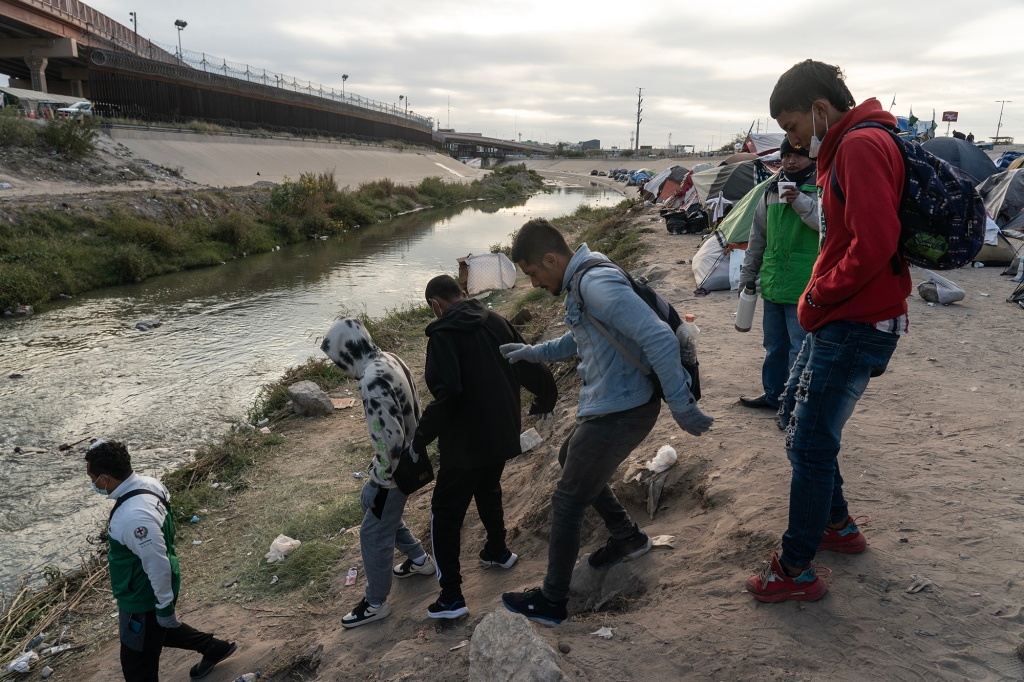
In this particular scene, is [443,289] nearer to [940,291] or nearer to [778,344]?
[778,344]

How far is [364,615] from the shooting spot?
3.46 meters

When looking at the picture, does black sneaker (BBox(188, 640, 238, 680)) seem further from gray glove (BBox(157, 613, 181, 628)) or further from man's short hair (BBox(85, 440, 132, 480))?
man's short hair (BBox(85, 440, 132, 480))

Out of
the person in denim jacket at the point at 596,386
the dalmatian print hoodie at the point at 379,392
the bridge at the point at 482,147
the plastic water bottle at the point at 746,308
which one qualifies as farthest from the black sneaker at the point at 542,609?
the bridge at the point at 482,147

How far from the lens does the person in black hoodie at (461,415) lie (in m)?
3.00

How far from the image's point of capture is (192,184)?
2528cm

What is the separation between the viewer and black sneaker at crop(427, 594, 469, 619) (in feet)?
10.3

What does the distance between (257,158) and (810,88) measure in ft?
117

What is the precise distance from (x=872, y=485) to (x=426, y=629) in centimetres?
233

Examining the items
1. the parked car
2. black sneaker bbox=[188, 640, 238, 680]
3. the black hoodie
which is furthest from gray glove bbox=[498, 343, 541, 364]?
the parked car

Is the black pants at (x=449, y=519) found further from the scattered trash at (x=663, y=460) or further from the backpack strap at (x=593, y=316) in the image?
the scattered trash at (x=663, y=460)

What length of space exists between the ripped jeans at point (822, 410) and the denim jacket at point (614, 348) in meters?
0.42

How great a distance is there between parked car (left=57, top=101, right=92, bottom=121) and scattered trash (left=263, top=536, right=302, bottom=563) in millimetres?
26996

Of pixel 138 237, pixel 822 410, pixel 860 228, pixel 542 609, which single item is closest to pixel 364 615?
pixel 542 609

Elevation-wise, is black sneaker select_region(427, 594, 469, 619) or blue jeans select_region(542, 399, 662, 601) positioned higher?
blue jeans select_region(542, 399, 662, 601)
